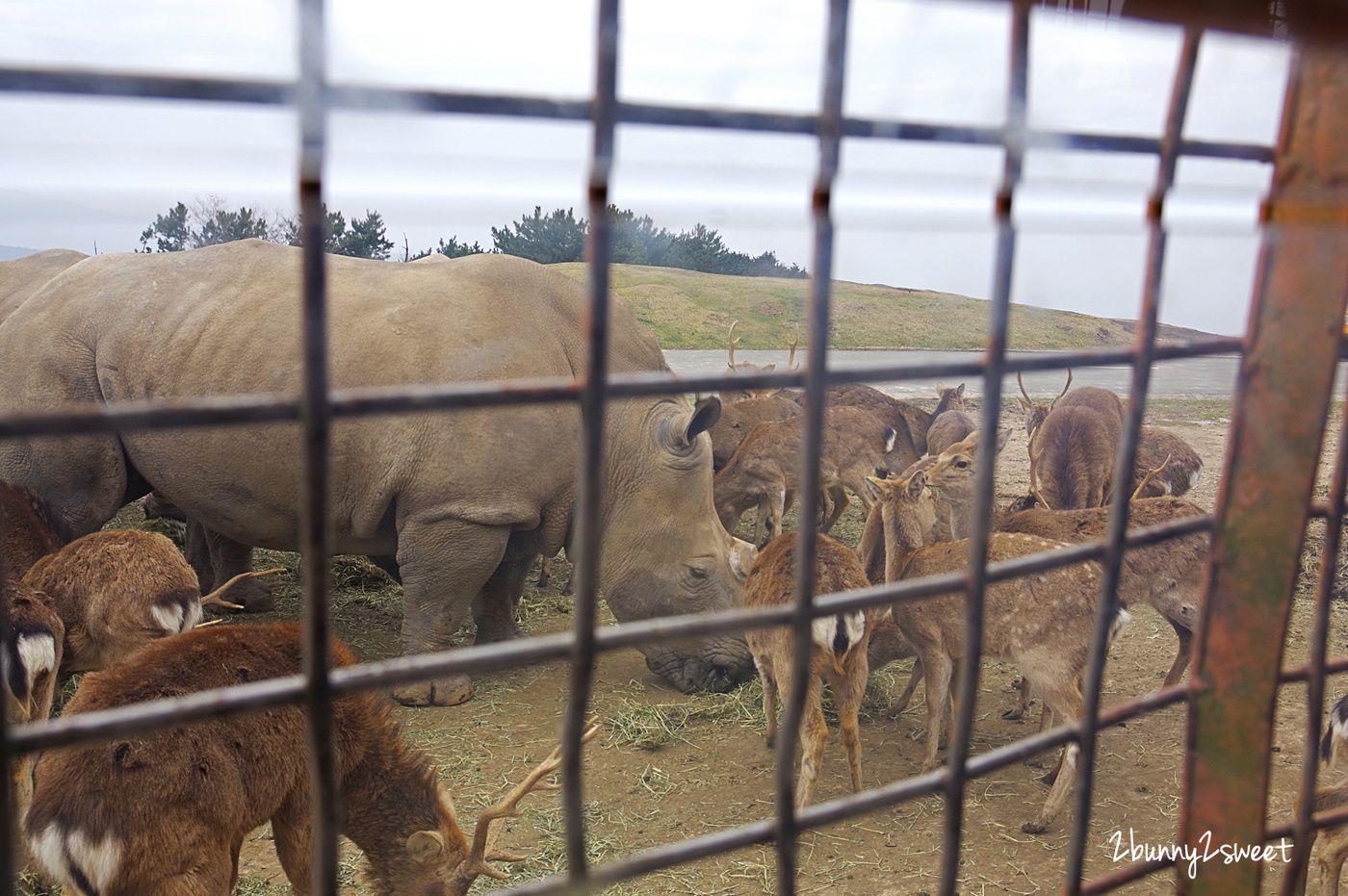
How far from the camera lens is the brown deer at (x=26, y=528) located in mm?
4527

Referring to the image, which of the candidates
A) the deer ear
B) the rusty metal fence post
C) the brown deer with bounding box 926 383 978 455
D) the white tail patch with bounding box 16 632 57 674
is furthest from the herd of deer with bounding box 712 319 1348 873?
the white tail patch with bounding box 16 632 57 674

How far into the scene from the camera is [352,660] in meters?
3.16

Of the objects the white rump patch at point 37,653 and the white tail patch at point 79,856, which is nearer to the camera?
the white tail patch at point 79,856

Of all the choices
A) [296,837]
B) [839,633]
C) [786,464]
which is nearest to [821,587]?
[839,633]

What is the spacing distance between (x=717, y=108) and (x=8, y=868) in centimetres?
115

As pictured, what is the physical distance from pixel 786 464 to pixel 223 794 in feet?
18.6

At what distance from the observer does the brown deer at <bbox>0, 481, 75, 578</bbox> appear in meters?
4.53

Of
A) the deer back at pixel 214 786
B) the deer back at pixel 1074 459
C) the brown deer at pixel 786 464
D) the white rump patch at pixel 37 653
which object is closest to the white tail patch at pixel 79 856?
the deer back at pixel 214 786

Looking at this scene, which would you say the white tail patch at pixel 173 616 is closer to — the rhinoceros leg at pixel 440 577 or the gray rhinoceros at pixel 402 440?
the gray rhinoceros at pixel 402 440

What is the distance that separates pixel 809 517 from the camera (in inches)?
51.3

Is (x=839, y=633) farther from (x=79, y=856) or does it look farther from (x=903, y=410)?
(x=903, y=410)

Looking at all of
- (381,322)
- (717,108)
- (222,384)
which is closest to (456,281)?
(381,322)

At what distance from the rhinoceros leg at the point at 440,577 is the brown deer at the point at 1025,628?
235cm

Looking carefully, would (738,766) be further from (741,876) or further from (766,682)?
(741,876)
